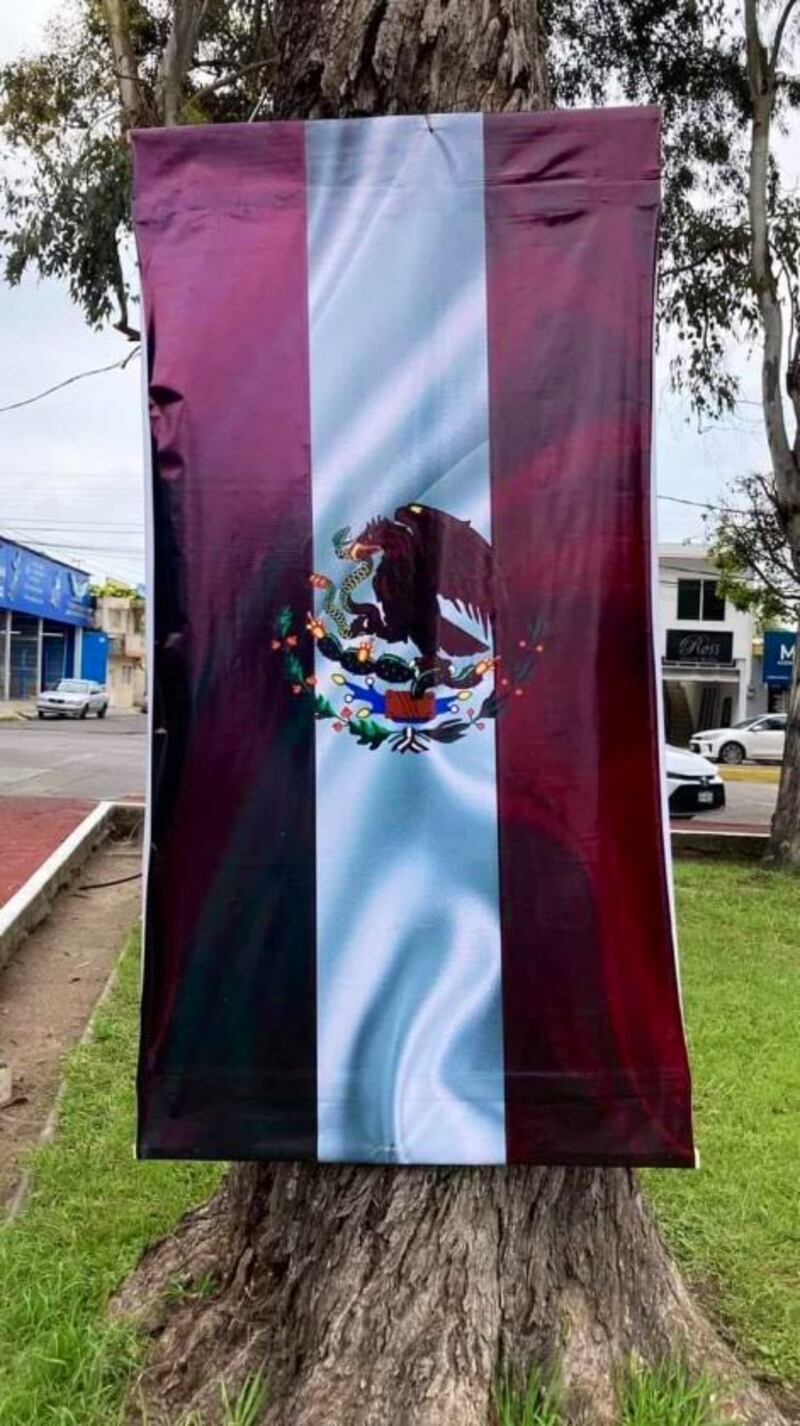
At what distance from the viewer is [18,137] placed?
10.9 m

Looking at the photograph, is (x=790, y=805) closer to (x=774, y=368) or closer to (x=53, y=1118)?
(x=774, y=368)

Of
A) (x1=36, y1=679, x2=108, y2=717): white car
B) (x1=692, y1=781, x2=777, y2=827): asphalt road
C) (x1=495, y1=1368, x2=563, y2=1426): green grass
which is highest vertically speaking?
(x1=36, y1=679, x2=108, y2=717): white car

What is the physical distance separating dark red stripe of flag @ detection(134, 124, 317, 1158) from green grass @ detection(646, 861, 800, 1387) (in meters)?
1.33

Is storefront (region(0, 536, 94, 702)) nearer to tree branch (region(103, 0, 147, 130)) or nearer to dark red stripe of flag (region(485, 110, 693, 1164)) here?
tree branch (region(103, 0, 147, 130))

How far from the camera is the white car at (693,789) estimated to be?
1295cm

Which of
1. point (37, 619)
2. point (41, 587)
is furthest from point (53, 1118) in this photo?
point (37, 619)

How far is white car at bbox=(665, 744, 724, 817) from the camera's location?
1295cm

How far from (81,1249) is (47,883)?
5.36 meters

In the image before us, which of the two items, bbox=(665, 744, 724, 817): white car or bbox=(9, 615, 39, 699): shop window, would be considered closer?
bbox=(665, 744, 724, 817): white car

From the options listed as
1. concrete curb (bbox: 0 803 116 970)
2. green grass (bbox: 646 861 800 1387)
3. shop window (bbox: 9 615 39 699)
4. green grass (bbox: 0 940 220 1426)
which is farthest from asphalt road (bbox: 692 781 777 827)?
shop window (bbox: 9 615 39 699)

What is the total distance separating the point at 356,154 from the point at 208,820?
4.27 ft

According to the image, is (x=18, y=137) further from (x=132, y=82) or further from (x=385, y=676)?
(x=385, y=676)

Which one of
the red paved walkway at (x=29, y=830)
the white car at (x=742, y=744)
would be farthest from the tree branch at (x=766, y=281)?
the white car at (x=742, y=744)

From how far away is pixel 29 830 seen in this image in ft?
38.2
